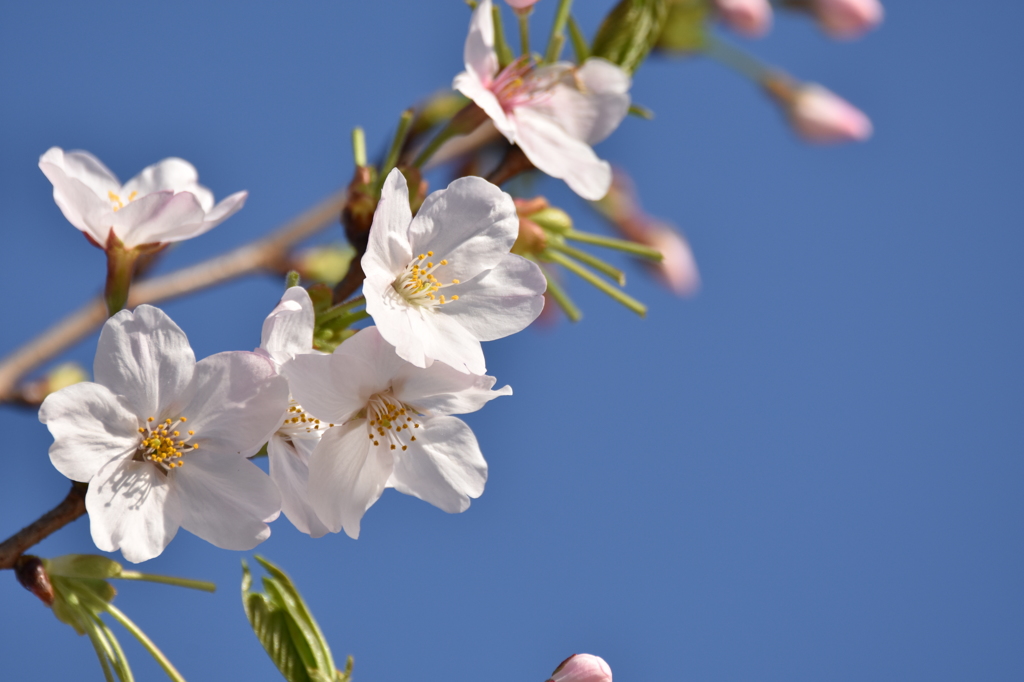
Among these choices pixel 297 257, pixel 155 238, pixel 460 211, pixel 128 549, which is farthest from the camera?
pixel 297 257

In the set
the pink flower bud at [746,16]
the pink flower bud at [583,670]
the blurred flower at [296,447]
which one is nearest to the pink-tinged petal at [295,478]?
the blurred flower at [296,447]

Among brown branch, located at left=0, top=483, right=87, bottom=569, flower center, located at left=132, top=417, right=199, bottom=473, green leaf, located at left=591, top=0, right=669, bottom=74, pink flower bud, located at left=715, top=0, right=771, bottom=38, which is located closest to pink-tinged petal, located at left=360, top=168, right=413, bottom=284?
flower center, located at left=132, top=417, right=199, bottom=473

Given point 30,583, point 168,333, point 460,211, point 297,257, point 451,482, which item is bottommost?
point 297,257

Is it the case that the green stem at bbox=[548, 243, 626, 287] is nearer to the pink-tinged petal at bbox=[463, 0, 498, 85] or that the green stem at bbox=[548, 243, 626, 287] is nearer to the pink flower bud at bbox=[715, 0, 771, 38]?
the pink-tinged petal at bbox=[463, 0, 498, 85]

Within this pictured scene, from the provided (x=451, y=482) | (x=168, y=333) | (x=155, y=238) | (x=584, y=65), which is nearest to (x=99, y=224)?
(x=155, y=238)

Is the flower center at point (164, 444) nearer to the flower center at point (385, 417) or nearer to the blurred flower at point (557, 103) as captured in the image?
the flower center at point (385, 417)

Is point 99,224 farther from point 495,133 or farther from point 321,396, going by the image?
point 495,133
